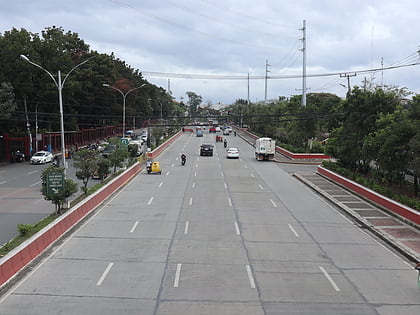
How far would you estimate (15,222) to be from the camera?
20375mm

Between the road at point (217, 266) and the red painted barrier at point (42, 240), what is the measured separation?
18.8 inches

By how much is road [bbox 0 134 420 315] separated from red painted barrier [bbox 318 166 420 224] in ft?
8.59

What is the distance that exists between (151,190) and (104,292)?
18.7 m

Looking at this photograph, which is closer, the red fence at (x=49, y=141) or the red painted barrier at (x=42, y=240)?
the red painted barrier at (x=42, y=240)

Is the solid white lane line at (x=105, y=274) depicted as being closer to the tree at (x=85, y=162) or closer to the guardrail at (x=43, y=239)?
the guardrail at (x=43, y=239)

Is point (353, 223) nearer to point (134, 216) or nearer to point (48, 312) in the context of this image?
point (134, 216)

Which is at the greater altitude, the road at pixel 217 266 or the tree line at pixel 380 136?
Result: the tree line at pixel 380 136

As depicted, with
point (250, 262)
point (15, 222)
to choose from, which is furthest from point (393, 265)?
point (15, 222)

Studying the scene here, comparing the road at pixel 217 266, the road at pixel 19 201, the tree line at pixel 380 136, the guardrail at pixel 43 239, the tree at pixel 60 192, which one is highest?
the tree line at pixel 380 136

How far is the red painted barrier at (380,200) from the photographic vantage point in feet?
67.3

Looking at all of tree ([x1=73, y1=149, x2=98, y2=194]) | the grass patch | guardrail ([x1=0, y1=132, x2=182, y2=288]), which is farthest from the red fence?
the grass patch

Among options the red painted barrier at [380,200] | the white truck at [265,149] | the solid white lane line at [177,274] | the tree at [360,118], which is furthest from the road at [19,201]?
the white truck at [265,149]

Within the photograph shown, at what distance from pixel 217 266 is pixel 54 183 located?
29.9 feet

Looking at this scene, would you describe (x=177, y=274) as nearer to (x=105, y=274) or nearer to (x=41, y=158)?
(x=105, y=274)
